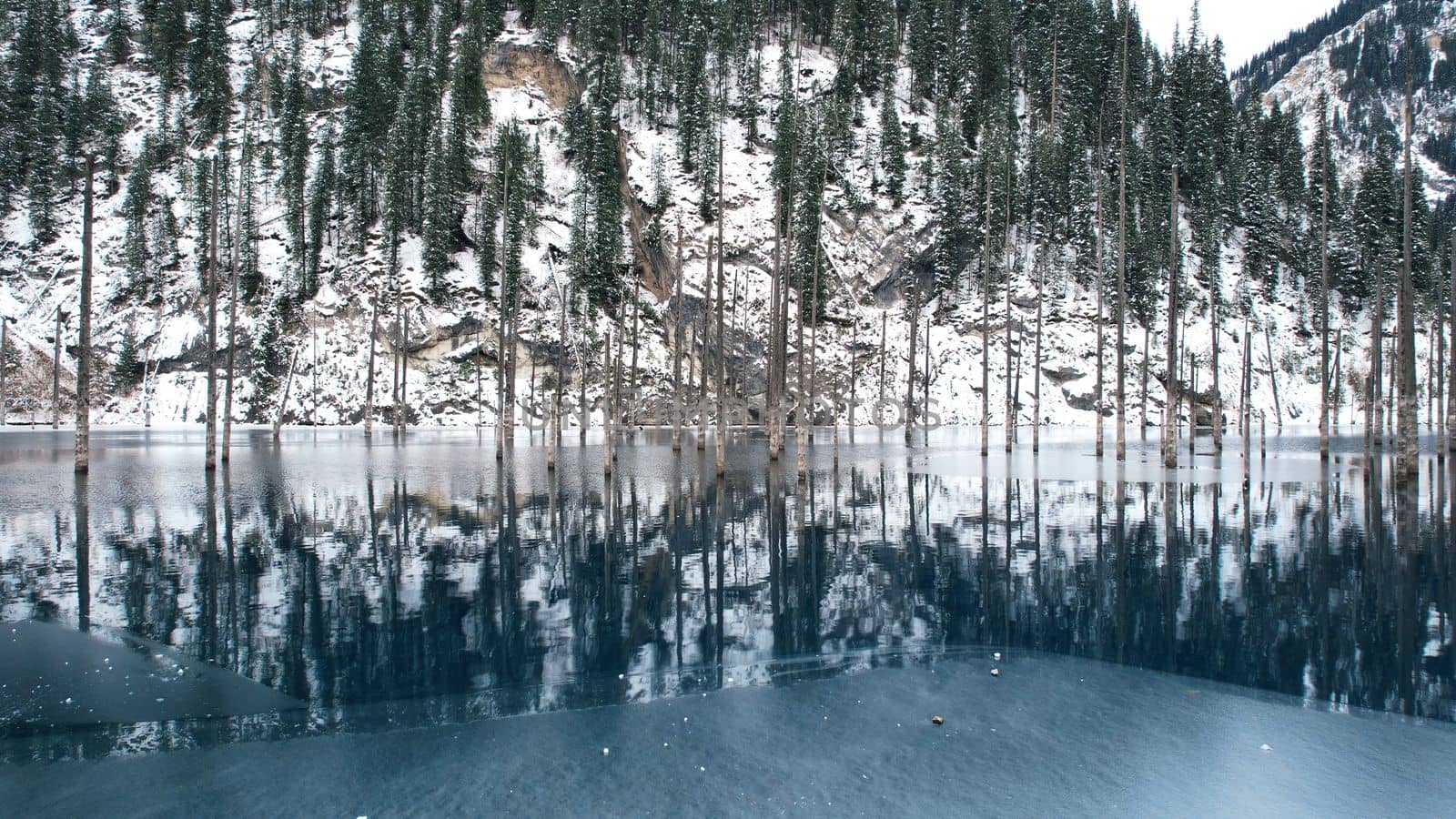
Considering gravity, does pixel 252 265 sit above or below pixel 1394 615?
above

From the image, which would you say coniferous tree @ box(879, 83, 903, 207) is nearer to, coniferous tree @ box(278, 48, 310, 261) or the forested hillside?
the forested hillside

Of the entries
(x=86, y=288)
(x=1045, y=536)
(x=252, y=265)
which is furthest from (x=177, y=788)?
(x=252, y=265)

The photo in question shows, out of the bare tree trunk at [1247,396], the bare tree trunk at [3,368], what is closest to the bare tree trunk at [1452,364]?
the bare tree trunk at [1247,396]

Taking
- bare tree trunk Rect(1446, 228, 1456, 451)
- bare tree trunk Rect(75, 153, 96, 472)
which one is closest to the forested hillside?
bare tree trunk Rect(1446, 228, 1456, 451)

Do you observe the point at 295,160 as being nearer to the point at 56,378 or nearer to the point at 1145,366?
the point at 56,378

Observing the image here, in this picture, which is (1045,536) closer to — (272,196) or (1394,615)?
(1394,615)

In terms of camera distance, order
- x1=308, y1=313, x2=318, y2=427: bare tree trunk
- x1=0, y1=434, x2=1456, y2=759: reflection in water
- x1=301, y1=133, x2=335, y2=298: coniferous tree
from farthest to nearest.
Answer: x1=301, y1=133, x2=335, y2=298: coniferous tree, x1=308, y1=313, x2=318, y2=427: bare tree trunk, x1=0, y1=434, x2=1456, y2=759: reflection in water
